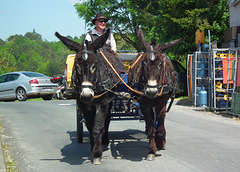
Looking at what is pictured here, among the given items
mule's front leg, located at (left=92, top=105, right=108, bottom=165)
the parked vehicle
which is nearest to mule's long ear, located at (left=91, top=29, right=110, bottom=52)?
mule's front leg, located at (left=92, top=105, right=108, bottom=165)

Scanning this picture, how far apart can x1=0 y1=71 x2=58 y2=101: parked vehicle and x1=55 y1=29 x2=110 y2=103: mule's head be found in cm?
1501

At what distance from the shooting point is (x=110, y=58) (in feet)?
24.4

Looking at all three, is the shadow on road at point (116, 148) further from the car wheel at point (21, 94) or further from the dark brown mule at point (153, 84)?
the car wheel at point (21, 94)

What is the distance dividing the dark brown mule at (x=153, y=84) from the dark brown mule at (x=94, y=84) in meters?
0.50

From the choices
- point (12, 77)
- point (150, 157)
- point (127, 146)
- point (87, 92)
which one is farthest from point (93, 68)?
point (12, 77)

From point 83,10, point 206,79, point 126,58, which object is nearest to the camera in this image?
point 126,58

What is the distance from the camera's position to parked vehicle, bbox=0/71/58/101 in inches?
845

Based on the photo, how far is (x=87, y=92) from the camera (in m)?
6.35

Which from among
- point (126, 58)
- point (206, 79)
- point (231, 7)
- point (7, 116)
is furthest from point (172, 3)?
point (126, 58)

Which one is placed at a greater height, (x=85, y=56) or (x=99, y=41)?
(x=99, y=41)

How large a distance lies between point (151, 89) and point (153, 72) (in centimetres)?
35

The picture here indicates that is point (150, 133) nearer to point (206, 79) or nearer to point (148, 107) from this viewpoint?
point (148, 107)

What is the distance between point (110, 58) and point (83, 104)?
1.05 meters

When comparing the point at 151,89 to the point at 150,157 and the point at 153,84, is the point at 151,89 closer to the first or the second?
the point at 153,84
